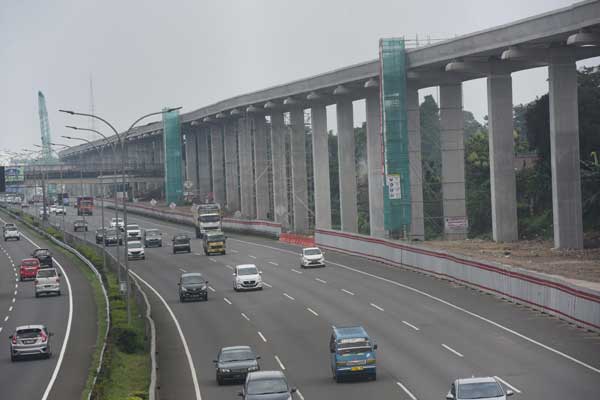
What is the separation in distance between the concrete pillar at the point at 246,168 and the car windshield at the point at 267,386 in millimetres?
107521

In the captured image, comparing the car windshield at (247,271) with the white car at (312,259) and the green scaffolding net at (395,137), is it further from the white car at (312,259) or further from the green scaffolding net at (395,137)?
the green scaffolding net at (395,137)

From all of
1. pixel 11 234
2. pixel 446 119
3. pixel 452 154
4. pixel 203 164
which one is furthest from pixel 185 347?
pixel 203 164

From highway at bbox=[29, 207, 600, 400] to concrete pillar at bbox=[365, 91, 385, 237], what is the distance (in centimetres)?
2348

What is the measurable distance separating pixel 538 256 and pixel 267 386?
43.4 m

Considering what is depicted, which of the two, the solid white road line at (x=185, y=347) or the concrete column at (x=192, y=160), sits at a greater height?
the concrete column at (x=192, y=160)

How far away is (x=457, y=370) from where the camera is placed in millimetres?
35812

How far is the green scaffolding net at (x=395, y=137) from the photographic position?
8906 centimetres

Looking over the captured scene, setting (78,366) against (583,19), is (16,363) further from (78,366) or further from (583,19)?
(583,19)

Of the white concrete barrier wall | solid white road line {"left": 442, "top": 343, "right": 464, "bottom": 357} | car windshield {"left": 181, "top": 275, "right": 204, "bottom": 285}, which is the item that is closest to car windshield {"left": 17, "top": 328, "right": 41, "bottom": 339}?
solid white road line {"left": 442, "top": 343, "right": 464, "bottom": 357}

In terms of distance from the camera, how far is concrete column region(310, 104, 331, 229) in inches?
4373

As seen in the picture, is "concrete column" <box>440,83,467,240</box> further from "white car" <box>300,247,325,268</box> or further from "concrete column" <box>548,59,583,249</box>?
"concrete column" <box>548,59,583,249</box>

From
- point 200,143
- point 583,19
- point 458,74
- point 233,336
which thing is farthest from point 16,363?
point 200,143

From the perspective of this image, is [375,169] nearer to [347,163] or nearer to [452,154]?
[347,163]

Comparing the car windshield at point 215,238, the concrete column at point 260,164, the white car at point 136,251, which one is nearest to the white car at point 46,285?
the white car at point 136,251
